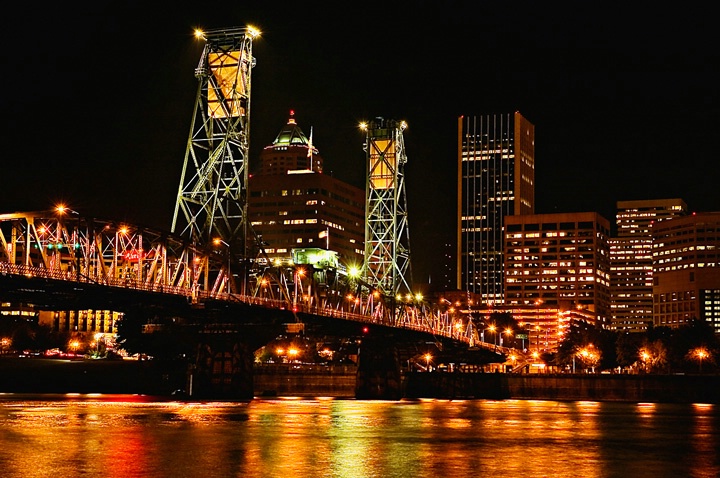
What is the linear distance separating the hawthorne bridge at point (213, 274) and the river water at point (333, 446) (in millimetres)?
13905

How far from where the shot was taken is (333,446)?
54.8 m

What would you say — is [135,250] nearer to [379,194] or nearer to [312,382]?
[312,382]

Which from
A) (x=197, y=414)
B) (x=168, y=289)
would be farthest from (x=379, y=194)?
(x=197, y=414)

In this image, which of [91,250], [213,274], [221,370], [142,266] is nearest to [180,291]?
[142,266]

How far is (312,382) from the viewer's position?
179625 millimetres

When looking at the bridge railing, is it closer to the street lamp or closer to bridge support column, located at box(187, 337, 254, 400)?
bridge support column, located at box(187, 337, 254, 400)

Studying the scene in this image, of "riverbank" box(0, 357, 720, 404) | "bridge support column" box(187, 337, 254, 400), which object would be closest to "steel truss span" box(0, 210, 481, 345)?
"bridge support column" box(187, 337, 254, 400)

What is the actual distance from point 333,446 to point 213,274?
9272 cm

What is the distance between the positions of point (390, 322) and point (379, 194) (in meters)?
41.4

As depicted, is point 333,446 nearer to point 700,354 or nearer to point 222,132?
point 222,132

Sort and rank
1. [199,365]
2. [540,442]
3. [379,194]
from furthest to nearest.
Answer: [379,194], [199,365], [540,442]

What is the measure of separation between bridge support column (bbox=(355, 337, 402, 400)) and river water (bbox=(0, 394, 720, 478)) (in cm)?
6701

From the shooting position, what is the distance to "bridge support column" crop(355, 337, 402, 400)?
154250mm

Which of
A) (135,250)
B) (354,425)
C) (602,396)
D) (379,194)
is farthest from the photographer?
(379,194)
